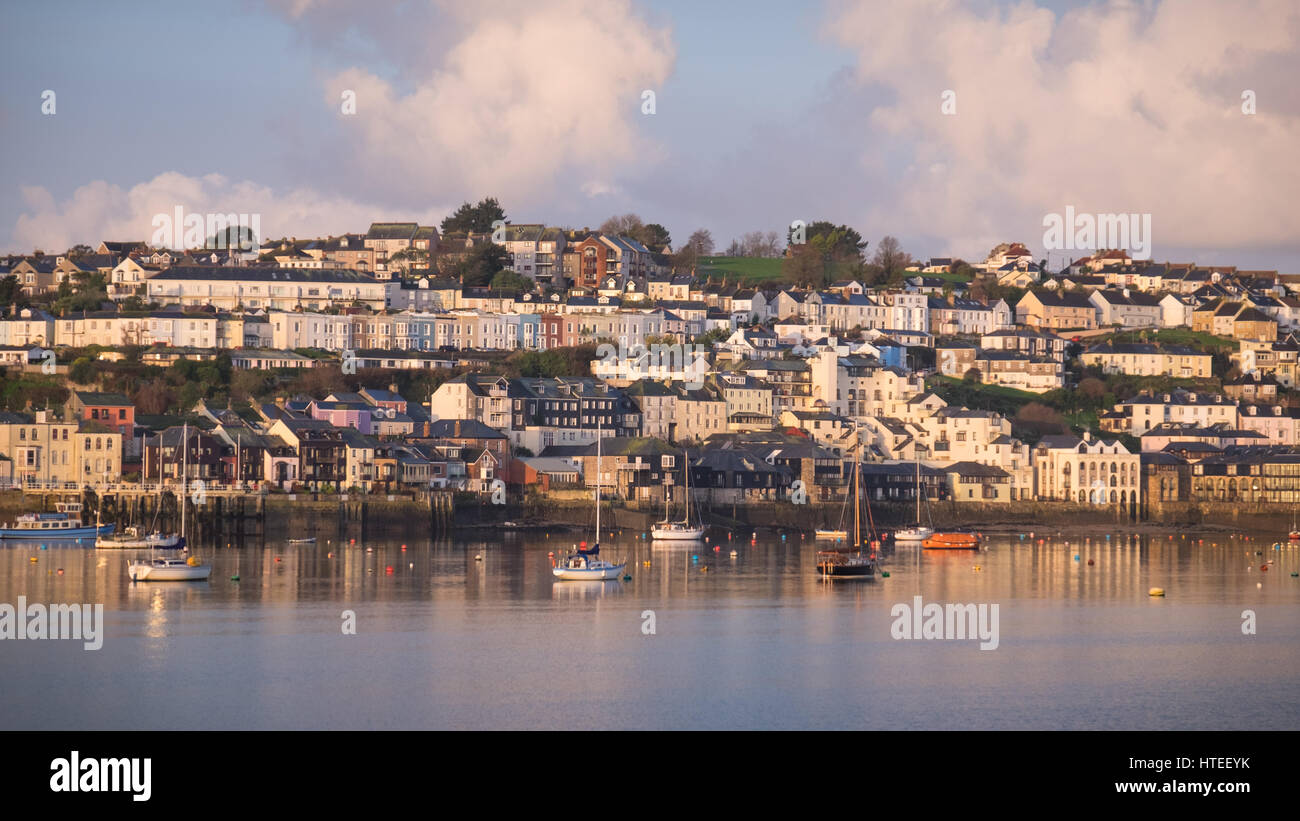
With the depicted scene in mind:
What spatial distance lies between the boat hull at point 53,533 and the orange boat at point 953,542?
27194 mm

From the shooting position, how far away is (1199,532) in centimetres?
7662

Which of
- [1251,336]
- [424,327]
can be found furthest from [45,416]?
[1251,336]

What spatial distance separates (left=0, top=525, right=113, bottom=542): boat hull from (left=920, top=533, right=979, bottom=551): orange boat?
27194mm

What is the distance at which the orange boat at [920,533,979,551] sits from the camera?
63.0 meters

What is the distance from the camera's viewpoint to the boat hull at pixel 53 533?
5956 cm

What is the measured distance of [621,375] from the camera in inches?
3506

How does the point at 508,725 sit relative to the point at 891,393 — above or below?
below

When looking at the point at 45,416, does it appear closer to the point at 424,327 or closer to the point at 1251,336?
the point at 424,327

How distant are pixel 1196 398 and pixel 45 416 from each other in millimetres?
54055

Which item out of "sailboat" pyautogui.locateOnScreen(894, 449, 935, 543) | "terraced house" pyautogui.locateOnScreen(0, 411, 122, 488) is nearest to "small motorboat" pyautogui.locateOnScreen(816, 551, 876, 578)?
"sailboat" pyautogui.locateOnScreen(894, 449, 935, 543)

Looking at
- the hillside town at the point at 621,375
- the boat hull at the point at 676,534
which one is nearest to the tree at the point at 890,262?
the hillside town at the point at 621,375

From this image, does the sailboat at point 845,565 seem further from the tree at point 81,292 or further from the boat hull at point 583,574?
the tree at point 81,292
